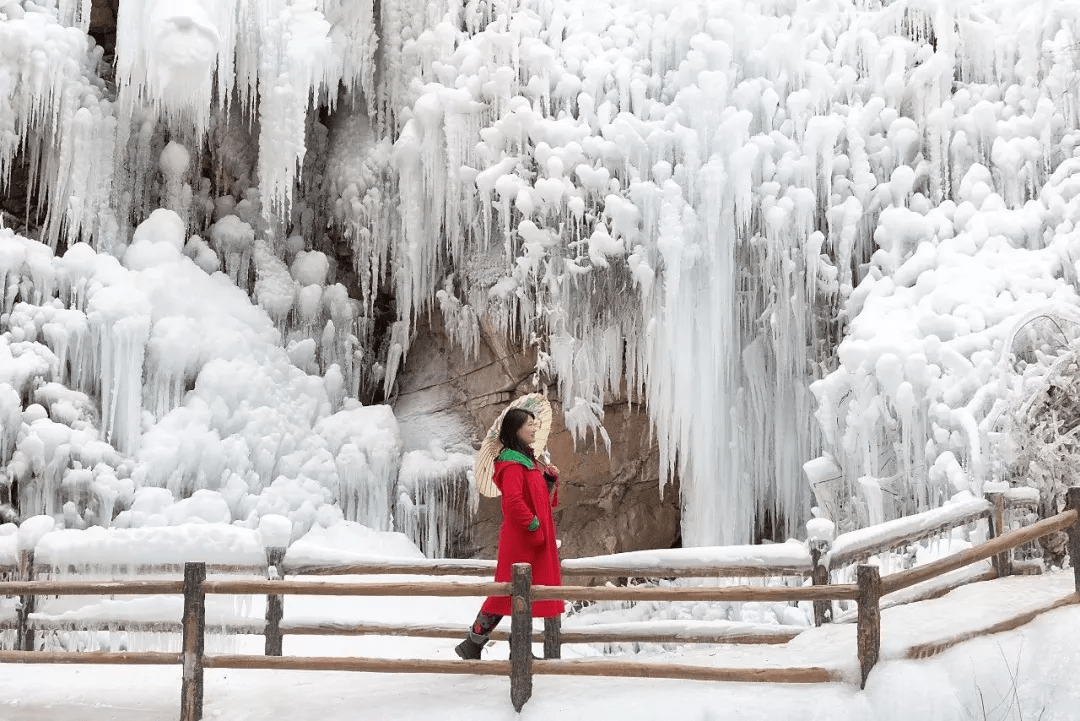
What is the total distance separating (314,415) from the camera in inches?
440

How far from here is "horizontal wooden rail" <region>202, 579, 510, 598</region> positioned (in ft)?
16.0

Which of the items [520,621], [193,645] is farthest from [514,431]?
[193,645]

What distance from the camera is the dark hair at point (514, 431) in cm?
550

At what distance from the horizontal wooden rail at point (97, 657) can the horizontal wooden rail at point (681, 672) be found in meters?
1.83

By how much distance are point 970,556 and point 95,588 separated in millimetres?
4393

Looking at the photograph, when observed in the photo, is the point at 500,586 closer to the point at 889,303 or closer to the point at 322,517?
the point at 889,303

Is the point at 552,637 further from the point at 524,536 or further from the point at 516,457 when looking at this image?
the point at 516,457

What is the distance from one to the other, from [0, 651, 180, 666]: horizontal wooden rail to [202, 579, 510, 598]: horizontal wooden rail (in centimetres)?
39

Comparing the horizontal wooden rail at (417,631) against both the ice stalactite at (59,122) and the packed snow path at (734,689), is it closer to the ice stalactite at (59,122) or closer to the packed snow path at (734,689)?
the packed snow path at (734,689)

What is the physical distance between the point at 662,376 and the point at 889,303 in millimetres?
2253

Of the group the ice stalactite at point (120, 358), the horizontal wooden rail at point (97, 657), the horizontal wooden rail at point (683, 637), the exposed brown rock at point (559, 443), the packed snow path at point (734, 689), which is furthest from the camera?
the exposed brown rock at point (559, 443)

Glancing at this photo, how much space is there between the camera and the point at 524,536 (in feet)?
17.6

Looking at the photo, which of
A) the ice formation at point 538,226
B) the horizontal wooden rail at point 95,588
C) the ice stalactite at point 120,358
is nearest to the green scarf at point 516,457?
the horizontal wooden rail at point 95,588

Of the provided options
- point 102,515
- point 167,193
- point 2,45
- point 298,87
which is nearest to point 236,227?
point 167,193
